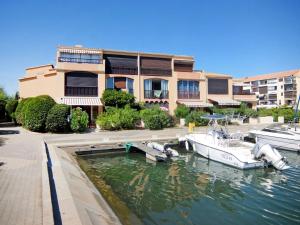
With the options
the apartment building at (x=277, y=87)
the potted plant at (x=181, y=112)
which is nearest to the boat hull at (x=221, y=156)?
the potted plant at (x=181, y=112)

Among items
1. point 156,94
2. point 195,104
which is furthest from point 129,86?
point 195,104

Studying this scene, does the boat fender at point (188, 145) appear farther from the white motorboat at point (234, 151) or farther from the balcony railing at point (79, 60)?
the balcony railing at point (79, 60)

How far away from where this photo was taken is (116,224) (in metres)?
8.02

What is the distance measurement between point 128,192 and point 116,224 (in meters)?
4.29

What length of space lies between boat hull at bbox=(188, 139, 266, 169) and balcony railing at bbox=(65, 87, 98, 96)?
1752 centimetres

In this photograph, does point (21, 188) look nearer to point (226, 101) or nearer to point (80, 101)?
point (80, 101)

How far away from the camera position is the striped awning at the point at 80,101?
32.8 meters

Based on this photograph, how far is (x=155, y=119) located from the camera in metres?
31.3

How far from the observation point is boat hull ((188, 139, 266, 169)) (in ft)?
54.9

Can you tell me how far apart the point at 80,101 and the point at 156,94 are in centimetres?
1148

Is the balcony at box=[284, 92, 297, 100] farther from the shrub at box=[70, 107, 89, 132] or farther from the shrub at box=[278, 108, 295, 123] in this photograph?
the shrub at box=[70, 107, 89, 132]

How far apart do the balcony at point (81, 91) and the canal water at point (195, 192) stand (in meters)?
17.4

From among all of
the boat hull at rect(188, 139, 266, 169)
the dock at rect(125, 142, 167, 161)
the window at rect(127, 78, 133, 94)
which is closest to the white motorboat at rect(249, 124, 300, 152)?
the boat hull at rect(188, 139, 266, 169)

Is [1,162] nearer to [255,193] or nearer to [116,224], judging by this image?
[116,224]
